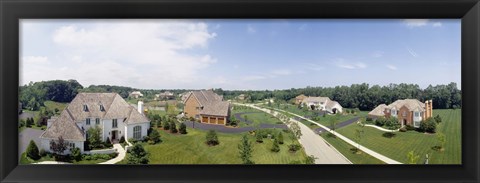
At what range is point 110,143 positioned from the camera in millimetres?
1463

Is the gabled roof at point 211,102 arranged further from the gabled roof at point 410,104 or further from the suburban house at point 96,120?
the gabled roof at point 410,104

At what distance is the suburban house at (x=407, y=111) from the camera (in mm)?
1463

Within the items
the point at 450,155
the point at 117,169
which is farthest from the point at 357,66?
the point at 117,169

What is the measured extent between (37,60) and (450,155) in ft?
6.37

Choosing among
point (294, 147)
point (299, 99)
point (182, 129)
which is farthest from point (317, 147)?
point (182, 129)

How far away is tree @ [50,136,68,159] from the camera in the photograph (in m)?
1.44

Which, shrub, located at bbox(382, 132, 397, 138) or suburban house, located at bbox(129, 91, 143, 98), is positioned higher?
suburban house, located at bbox(129, 91, 143, 98)

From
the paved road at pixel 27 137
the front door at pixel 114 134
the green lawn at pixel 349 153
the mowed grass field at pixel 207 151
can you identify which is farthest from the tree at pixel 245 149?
the paved road at pixel 27 137

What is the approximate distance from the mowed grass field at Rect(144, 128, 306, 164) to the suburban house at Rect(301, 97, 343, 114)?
181 millimetres

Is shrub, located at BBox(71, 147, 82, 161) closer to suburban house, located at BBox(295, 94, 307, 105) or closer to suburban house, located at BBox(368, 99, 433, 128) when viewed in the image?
suburban house, located at BBox(295, 94, 307, 105)

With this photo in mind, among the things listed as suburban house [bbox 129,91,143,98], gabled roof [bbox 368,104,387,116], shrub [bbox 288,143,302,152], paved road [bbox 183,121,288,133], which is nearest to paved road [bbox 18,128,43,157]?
suburban house [bbox 129,91,143,98]

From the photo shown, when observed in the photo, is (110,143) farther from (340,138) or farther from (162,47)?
(340,138)

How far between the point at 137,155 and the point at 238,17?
78 centimetres

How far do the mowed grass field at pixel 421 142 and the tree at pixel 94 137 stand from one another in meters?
1.10
